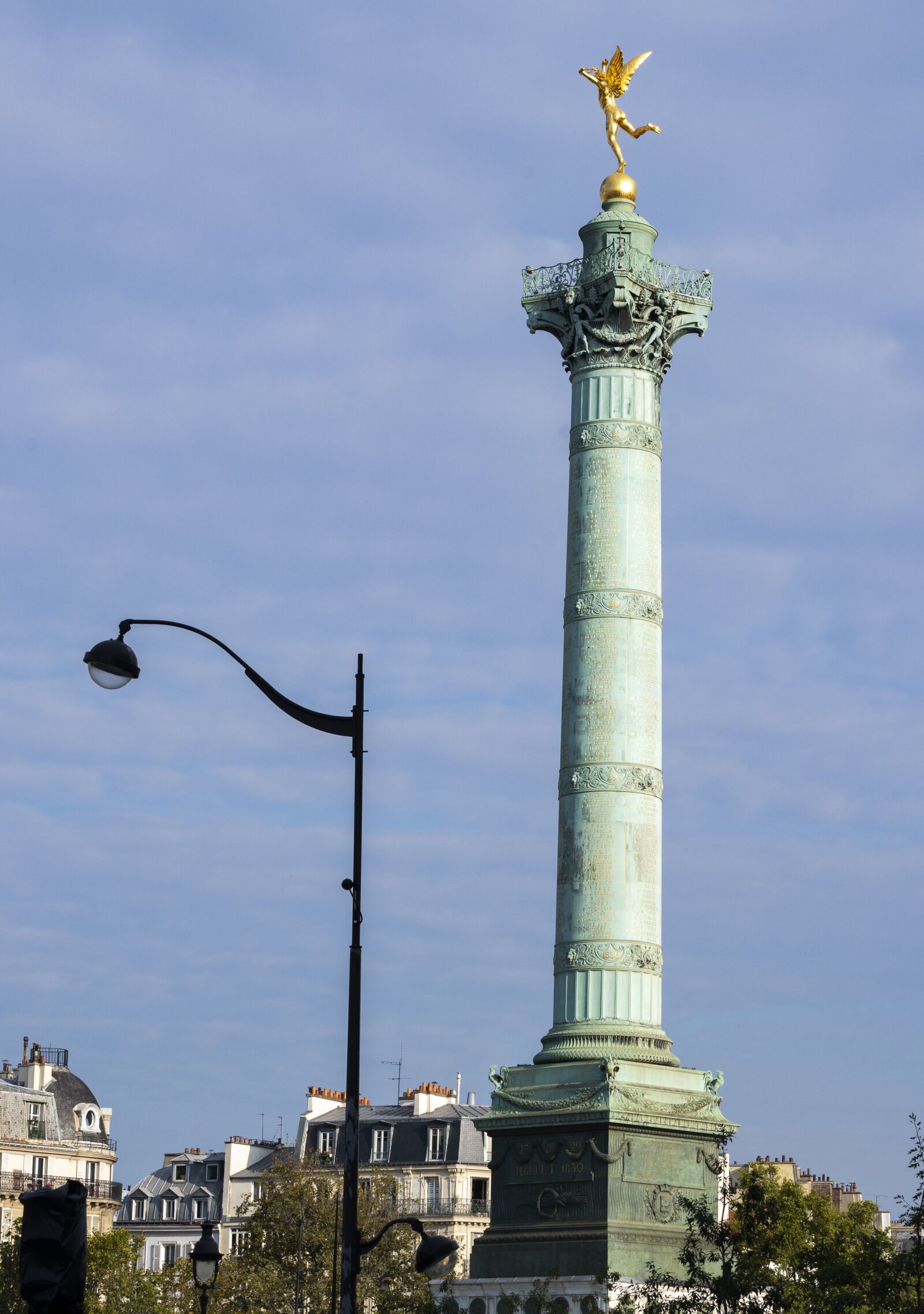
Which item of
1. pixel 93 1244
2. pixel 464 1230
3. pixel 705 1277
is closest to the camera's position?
pixel 705 1277

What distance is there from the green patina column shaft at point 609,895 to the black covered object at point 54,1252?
31.7 meters

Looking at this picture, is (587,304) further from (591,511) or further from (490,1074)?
(490,1074)

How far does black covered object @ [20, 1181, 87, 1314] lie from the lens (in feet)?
46.4

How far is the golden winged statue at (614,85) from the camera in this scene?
55.8 m

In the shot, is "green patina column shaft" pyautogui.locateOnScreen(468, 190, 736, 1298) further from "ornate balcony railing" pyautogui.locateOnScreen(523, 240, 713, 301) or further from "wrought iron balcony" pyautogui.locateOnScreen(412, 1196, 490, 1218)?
"wrought iron balcony" pyautogui.locateOnScreen(412, 1196, 490, 1218)

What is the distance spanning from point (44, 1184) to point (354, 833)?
67.0m

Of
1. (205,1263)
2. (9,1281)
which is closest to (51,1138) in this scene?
(9,1281)

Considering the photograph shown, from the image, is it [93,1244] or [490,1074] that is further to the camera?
[93,1244]

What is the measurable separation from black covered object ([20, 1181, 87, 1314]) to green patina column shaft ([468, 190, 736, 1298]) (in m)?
31.7

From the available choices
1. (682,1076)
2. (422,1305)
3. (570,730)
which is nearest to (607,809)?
(570,730)

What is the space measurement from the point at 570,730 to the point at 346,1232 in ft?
100.0

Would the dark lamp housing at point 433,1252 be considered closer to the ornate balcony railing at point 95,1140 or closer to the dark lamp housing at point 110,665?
the dark lamp housing at point 110,665

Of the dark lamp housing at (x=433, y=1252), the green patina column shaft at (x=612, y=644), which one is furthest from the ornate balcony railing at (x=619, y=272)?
the dark lamp housing at (x=433, y=1252)

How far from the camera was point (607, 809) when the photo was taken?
1927 inches
